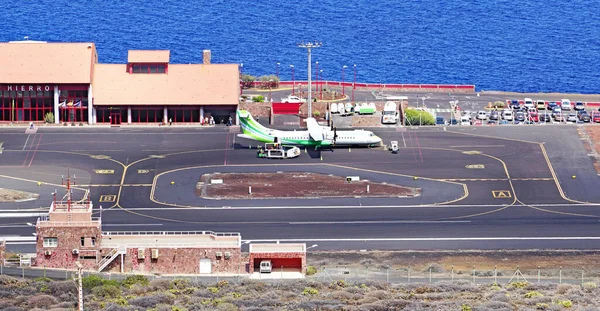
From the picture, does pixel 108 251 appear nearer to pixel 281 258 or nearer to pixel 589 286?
pixel 281 258

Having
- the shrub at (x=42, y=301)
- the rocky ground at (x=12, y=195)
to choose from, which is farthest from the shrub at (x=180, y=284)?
the rocky ground at (x=12, y=195)

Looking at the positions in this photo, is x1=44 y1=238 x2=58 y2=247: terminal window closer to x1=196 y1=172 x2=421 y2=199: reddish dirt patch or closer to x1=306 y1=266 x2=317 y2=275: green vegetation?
x1=306 y1=266 x2=317 y2=275: green vegetation

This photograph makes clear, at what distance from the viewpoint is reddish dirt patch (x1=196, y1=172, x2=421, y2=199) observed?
584ft

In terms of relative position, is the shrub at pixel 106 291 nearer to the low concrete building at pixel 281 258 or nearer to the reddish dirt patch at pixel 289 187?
the low concrete building at pixel 281 258

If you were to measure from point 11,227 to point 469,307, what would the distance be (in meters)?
58.9

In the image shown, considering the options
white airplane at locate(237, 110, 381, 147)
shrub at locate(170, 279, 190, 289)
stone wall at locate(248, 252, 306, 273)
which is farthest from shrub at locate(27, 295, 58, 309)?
white airplane at locate(237, 110, 381, 147)

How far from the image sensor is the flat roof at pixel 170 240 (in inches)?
5704

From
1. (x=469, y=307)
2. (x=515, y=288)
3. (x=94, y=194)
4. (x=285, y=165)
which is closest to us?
(x=469, y=307)

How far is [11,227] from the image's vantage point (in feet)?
537

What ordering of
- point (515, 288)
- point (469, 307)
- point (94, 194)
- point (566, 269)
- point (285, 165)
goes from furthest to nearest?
point (285, 165) < point (94, 194) < point (566, 269) < point (515, 288) < point (469, 307)

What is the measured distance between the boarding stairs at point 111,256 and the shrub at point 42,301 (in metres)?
14.5

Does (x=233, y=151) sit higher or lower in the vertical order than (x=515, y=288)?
higher

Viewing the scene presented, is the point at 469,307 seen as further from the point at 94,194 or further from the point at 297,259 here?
the point at 94,194

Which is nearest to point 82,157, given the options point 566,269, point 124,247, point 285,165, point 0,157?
point 0,157
